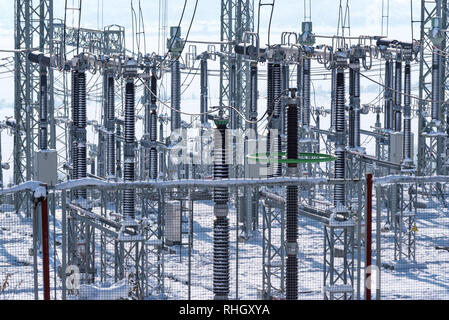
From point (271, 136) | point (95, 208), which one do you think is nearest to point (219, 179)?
point (271, 136)

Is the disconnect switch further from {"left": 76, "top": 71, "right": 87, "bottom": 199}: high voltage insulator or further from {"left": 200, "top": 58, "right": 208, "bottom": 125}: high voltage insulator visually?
{"left": 200, "top": 58, "right": 208, "bottom": 125}: high voltage insulator

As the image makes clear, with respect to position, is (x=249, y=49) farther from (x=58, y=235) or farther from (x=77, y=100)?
(x=58, y=235)

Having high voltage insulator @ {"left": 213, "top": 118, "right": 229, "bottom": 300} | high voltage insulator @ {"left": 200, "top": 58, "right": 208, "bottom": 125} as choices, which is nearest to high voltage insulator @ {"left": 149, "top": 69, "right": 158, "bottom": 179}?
high voltage insulator @ {"left": 200, "top": 58, "right": 208, "bottom": 125}

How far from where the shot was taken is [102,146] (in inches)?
1030

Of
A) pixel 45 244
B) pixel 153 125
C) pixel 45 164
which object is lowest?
pixel 45 244

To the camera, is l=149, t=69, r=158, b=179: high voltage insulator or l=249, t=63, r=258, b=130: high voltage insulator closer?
l=149, t=69, r=158, b=179: high voltage insulator

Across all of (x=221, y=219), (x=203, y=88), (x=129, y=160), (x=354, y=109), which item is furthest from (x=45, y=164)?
(x=203, y=88)

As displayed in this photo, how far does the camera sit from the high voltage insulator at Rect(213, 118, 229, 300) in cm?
746

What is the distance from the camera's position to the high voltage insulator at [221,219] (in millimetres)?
7465

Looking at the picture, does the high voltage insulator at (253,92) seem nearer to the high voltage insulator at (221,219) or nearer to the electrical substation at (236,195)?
the electrical substation at (236,195)

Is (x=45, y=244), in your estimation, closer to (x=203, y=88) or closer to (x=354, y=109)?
(x=354, y=109)

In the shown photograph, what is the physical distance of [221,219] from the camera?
7.48 meters

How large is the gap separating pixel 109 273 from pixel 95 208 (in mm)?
11043

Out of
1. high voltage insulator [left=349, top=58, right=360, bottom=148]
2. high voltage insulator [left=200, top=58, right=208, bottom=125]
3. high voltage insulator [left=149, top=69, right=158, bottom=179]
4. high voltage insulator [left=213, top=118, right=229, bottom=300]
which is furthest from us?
high voltage insulator [left=200, top=58, right=208, bottom=125]
